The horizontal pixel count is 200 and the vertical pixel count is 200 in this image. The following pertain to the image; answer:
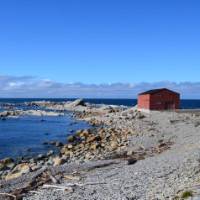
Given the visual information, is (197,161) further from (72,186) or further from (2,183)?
(2,183)

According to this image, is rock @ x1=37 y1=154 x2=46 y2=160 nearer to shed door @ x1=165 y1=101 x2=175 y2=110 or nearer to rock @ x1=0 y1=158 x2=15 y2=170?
rock @ x1=0 y1=158 x2=15 y2=170

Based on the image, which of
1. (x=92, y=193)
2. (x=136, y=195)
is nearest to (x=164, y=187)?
(x=136, y=195)

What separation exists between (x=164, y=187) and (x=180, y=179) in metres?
1.34

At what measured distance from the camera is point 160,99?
258 ft

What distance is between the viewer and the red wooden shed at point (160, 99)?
255ft

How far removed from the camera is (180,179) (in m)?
18.9

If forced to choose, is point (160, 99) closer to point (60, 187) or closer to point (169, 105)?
point (169, 105)

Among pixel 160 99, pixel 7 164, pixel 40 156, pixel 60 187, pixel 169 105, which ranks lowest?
pixel 7 164

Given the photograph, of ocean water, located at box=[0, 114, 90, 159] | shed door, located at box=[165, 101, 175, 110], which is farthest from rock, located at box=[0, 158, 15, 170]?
shed door, located at box=[165, 101, 175, 110]

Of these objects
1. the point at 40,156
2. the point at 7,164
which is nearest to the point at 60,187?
the point at 7,164

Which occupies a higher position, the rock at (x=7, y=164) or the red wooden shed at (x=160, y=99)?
the red wooden shed at (x=160, y=99)

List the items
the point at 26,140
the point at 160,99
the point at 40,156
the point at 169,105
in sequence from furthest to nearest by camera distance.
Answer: the point at 169,105, the point at 160,99, the point at 26,140, the point at 40,156

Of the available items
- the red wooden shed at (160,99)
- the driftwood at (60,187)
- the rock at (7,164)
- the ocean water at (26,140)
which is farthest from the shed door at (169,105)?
the driftwood at (60,187)

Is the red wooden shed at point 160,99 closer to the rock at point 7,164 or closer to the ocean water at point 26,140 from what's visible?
the ocean water at point 26,140
